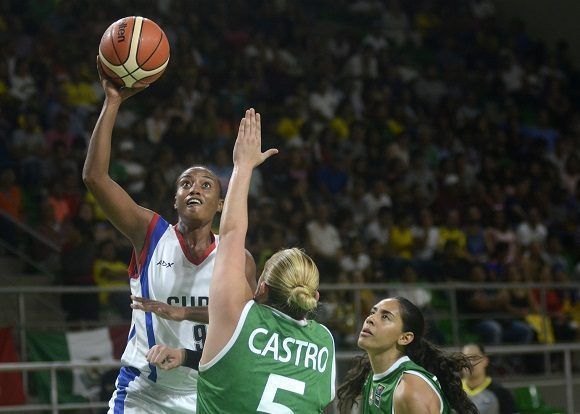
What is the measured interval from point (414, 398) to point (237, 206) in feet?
4.03

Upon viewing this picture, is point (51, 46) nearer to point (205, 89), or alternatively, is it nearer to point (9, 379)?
point (205, 89)

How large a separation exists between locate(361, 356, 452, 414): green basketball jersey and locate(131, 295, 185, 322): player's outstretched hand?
3.00 feet

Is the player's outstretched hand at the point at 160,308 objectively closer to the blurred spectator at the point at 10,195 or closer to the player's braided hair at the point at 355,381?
the player's braided hair at the point at 355,381

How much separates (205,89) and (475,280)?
Answer: 13.2 ft

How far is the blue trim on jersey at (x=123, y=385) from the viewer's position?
475 centimetres

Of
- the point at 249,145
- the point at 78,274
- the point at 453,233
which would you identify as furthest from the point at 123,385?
the point at 453,233

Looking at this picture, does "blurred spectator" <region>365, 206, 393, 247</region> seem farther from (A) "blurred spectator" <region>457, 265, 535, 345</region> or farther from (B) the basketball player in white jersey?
(B) the basketball player in white jersey

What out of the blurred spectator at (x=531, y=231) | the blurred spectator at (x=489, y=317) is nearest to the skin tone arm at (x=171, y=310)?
the blurred spectator at (x=489, y=317)

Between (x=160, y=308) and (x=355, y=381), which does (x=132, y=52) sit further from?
(x=355, y=381)

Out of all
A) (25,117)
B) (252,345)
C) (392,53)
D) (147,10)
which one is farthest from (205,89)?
(252,345)

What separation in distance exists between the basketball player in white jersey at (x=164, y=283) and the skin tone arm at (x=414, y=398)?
32.7 inches

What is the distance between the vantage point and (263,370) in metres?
3.58

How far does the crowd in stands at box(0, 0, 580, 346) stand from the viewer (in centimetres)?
1042

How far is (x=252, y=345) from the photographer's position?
3566mm
